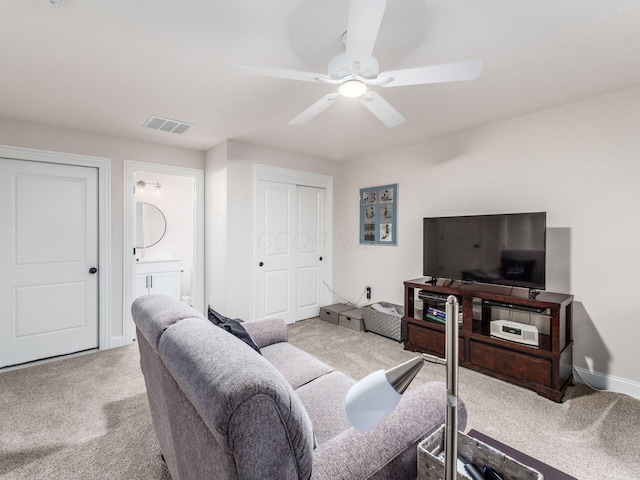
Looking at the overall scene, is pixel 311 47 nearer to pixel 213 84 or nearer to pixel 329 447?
pixel 213 84

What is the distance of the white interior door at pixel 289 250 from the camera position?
13.5 feet

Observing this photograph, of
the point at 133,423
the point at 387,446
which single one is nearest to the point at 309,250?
the point at 133,423

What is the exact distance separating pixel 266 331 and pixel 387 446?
1.40 metres

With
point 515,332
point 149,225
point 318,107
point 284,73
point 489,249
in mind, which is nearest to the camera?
point 284,73

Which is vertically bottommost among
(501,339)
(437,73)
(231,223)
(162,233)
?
(501,339)

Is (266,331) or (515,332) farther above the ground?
(266,331)

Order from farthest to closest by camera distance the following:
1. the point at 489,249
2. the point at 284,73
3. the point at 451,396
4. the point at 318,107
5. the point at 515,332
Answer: the point at 489,249, the point at 515,332, the point at 318,107, the point at 284,73, the point at 451,396

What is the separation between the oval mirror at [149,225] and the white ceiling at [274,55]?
2042 millimetres

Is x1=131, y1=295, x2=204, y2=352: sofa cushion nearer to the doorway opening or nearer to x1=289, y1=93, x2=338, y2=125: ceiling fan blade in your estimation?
x1=289, y1=93, x2=338, y2=125: ceiling fan blade

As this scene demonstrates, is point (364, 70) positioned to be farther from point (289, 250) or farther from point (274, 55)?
point (289, 250)

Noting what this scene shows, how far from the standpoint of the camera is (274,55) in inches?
78.0

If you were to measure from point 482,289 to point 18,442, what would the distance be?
3552 millimetres

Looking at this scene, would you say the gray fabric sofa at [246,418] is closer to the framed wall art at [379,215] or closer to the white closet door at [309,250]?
the framed wall art at [379,215]

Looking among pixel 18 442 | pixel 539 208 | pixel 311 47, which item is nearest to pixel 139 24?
pixel 311 47
